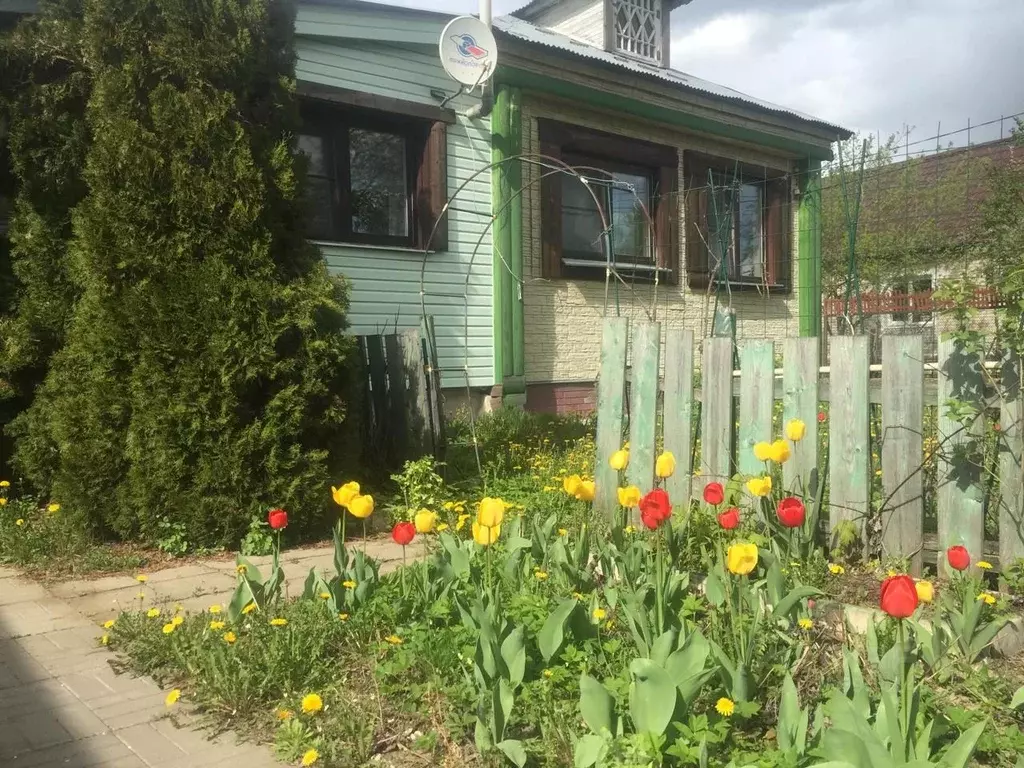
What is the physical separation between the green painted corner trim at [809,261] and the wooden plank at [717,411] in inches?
350

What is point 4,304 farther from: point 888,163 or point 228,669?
point 888,163

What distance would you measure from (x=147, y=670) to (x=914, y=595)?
261 centimetres

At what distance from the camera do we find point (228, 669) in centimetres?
276

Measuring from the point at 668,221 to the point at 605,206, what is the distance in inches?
39.3

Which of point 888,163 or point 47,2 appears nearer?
point 47,2

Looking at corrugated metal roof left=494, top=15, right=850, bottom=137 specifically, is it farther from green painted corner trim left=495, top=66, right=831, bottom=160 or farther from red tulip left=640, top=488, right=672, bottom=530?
red tulip left=640, top=488, right=672, bottom=530

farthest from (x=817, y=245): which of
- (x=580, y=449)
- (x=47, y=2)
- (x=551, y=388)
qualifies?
(x=47, y=2)

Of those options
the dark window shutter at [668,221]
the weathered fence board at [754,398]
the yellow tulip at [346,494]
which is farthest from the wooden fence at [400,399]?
the dark window shutter at [668,221]

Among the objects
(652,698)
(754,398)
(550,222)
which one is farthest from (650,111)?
(652,698)

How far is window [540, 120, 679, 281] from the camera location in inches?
375

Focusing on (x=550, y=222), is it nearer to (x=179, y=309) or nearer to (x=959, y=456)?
(x=179, y=309)

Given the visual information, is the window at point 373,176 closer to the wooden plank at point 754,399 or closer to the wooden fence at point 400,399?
the wooden fence at point 400,399

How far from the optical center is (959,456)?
3490 millimetres

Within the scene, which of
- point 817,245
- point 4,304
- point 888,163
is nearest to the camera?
point 4,304
